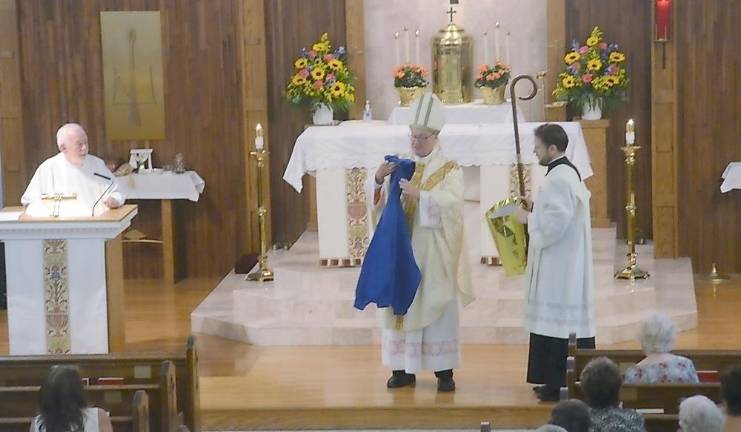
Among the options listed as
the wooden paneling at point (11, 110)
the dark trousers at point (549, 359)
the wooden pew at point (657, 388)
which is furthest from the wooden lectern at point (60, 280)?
the wooden paneling at point (11, 110)

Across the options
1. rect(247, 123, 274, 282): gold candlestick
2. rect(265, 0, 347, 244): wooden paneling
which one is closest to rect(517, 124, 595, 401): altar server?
rect(247, 123, 274, 282): gold candlestick

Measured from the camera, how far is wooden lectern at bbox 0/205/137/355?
8.55 metres

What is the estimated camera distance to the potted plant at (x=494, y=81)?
11.6 m

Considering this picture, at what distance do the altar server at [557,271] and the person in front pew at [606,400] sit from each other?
91.9 inches

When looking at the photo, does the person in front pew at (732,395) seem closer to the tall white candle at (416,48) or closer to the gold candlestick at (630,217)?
the gold candlestick at (630,217)

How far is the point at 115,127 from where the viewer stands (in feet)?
41.5

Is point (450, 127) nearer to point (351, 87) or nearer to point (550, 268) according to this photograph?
point (351, 87)

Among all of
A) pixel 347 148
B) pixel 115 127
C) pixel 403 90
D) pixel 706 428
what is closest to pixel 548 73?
pixel 403 90

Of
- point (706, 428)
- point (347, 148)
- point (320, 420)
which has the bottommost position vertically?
point (320, 420)

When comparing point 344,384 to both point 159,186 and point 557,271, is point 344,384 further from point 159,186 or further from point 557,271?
point 159,186

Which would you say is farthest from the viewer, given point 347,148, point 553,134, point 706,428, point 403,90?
point 403,90

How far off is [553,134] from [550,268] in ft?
2.47

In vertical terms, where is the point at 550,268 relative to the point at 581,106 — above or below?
below

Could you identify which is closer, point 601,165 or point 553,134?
point 553,134
